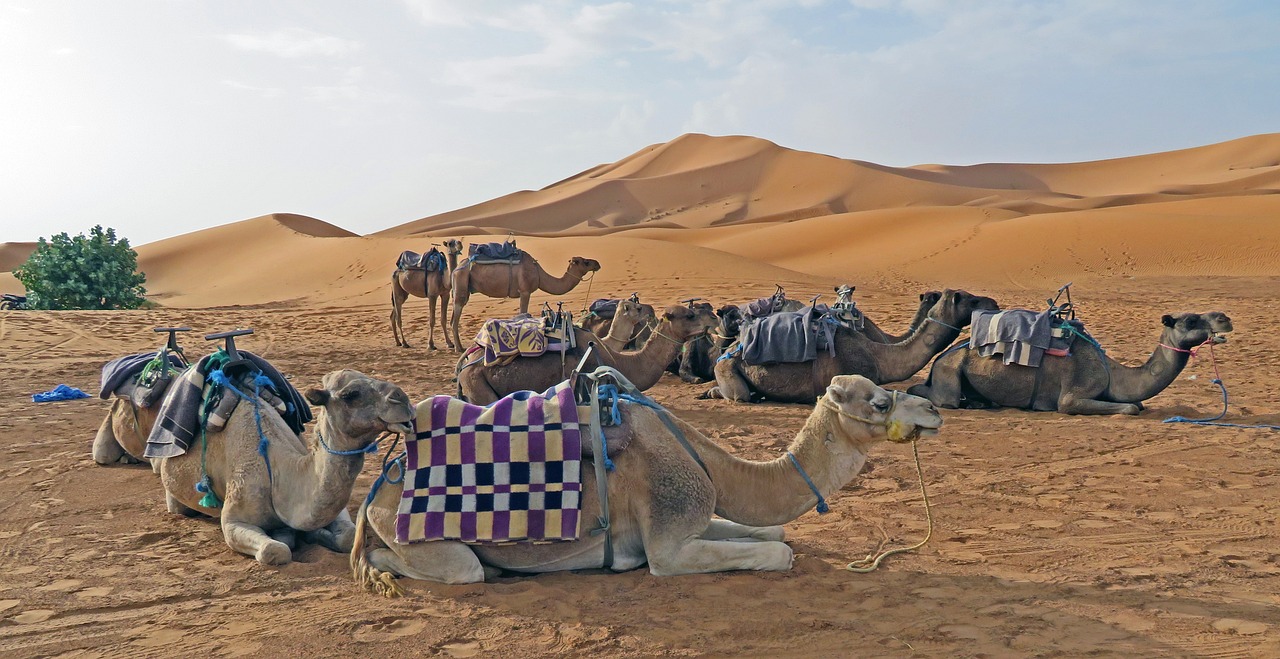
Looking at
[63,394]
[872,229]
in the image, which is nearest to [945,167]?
[872,229]

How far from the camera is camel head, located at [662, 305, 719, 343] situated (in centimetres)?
946

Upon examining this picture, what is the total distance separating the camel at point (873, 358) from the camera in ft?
32.1

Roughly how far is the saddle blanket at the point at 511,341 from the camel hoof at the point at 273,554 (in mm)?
3488

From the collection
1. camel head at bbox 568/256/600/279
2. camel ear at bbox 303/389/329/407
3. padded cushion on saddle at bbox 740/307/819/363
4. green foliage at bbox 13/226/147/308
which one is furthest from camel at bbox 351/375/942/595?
green foliage at bbox 13/226/147/308

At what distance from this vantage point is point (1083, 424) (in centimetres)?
857

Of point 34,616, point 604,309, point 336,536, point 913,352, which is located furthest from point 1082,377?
point 34,616

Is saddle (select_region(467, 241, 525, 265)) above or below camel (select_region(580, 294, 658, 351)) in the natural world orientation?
above

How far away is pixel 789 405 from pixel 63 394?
28.3 feet

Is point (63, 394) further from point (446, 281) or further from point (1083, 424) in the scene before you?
point (1083, 424)

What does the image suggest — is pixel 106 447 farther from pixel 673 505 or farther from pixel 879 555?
pixel 879 555

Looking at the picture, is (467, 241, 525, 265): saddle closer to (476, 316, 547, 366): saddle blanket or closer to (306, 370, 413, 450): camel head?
(476, 316, 547, 366): saddle blanket

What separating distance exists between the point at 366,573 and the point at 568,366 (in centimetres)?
400

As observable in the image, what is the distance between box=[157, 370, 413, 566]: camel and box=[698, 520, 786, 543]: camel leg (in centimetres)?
179

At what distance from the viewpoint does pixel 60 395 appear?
10953mm
